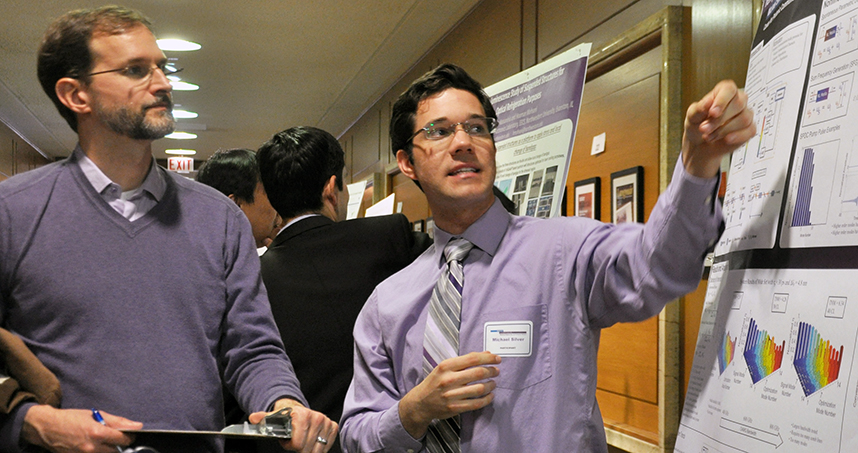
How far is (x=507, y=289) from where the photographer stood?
1.48 meters

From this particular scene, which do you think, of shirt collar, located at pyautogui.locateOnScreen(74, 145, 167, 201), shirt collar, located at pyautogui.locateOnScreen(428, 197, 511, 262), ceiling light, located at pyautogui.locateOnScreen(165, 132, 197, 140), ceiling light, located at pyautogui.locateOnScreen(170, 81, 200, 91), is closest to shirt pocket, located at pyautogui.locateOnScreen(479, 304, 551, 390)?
shirt collar, located at pyautogui.locateOnScreen(428, 197, 511, 262)

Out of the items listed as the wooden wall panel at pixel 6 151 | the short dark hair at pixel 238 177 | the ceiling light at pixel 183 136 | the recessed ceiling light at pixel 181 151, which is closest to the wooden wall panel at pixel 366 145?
the ceiling light at pixel 183 136

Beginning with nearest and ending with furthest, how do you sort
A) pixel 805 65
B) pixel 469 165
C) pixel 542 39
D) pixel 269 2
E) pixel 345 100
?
pixel 805 65, pixel 469 165, pixel 542 39, pixel 269 2, pixel 345 100

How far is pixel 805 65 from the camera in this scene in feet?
3.67

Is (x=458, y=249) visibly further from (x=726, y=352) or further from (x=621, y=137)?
(x=621, y=137)

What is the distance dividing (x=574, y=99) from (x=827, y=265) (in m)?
1.09

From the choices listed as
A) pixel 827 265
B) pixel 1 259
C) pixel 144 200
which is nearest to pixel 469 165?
pixel 144 200

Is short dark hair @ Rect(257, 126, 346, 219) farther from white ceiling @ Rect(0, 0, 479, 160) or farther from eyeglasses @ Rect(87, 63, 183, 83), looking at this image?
white ceiling @ Rect(0, 0, 479, 160)

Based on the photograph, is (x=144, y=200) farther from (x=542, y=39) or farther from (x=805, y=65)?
A: (x=542, y=39)

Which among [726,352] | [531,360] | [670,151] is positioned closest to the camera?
[726,352]

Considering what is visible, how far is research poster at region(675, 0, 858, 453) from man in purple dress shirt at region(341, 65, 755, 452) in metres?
0.09

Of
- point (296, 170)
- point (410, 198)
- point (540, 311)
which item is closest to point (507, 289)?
point (540, 311)

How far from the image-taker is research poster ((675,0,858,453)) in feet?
3.16

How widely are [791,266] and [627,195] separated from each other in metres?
1.89
